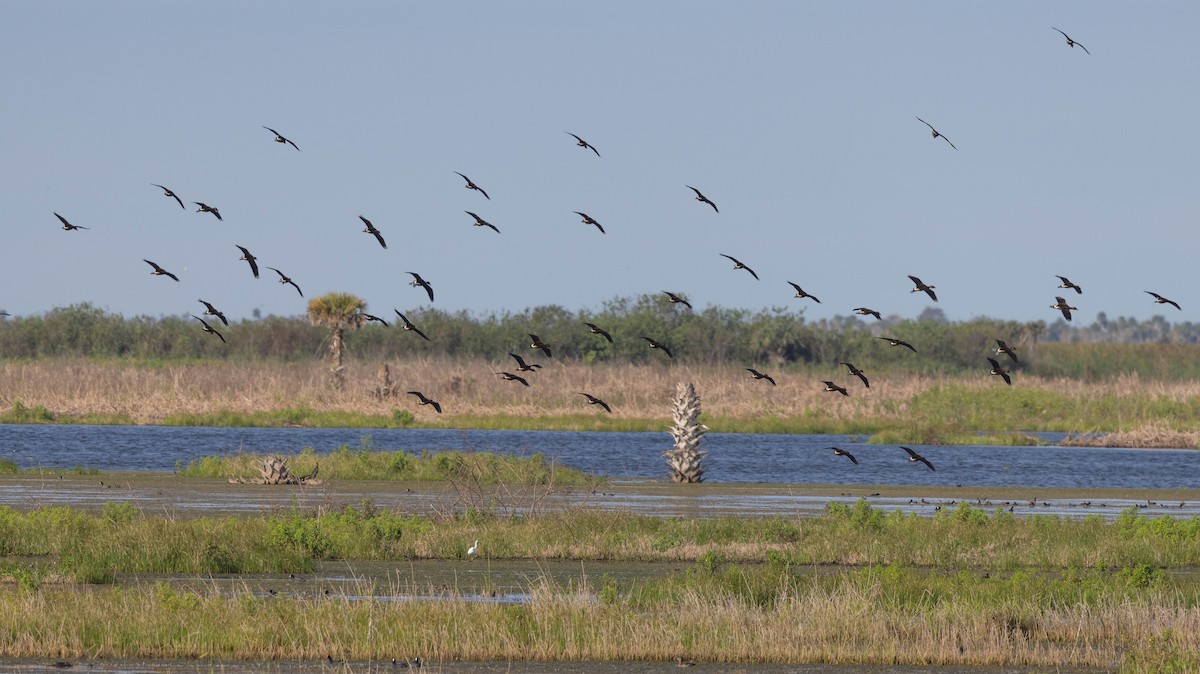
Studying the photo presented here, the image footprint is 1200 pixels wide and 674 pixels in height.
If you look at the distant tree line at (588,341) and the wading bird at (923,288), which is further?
the distant tree line at (588,341)

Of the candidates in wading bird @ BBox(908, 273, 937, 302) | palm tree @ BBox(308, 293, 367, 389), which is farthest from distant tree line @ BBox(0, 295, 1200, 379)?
wading bird @ BBox(908, 273, 937, 302)

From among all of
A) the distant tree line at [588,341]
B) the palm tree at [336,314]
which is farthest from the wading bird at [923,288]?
the distant tree line at [588,341]

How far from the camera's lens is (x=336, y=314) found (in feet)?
285

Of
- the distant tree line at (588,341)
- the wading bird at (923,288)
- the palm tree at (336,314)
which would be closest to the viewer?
the wading bird at (923,288)

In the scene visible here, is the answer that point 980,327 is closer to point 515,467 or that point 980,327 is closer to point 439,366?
Result: point 439,366

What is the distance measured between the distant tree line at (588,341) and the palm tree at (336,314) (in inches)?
1113

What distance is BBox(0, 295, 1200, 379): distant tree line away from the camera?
122250mm

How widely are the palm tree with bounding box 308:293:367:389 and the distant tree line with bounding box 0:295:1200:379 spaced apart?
28273mm

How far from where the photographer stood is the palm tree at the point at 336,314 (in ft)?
284

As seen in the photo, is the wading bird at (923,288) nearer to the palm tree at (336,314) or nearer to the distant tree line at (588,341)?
the palm tree at (336,314)

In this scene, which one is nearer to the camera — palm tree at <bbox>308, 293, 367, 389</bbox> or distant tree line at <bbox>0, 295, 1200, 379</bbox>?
palm tree at <bbox>308, 293, 367, 389</bbox>

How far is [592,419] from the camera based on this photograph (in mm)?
82438

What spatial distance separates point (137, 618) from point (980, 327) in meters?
124

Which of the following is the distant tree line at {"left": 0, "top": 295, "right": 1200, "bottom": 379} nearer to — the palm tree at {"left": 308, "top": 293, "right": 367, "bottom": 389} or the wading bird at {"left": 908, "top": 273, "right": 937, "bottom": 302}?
the palm tree at {"left": 308, "top": 293, "right": 367, "bottom": 389}
